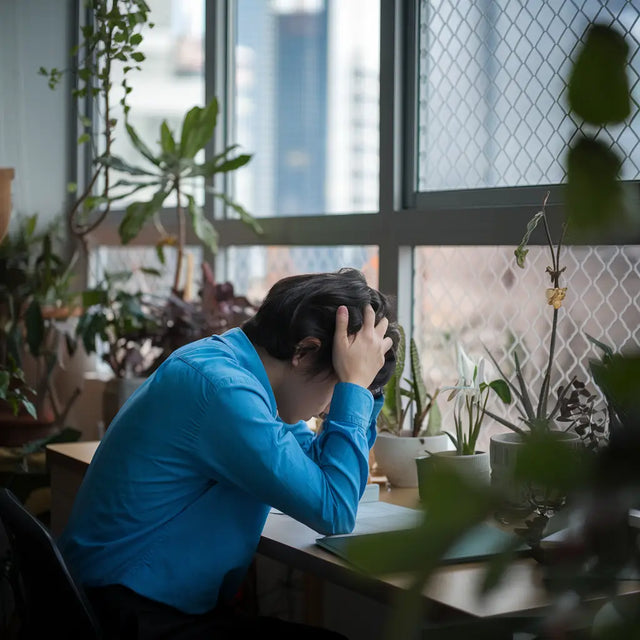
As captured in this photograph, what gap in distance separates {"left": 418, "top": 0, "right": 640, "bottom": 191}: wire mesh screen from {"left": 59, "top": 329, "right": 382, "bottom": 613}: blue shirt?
1.07 meters

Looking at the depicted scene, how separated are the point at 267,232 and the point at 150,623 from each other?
1960 mm

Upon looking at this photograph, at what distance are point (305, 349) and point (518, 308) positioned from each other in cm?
90

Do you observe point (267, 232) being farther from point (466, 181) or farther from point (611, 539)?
point (611, 539)

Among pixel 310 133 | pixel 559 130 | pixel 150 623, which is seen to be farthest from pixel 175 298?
pixel 150 623

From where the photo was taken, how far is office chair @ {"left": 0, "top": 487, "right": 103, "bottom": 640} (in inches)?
62.0

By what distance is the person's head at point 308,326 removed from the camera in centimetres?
190

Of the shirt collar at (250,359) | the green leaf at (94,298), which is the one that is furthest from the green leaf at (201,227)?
the shirt collar at (250,359)

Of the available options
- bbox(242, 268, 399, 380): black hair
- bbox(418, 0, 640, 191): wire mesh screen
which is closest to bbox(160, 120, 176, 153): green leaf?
bbox(418, 0, 640, 191): wire mesh screen

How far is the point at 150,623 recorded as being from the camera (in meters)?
1.69

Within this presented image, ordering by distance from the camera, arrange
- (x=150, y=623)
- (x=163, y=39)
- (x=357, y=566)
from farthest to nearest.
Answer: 1. (x=163, y=39)
2. (x=150, y=623)
3. (x=357, y=566)

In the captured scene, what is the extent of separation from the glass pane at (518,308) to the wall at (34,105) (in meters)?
2.15

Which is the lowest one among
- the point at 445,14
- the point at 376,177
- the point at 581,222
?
the point at 581,222

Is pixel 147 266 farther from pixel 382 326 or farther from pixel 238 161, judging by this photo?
pixel 382 326

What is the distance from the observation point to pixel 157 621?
1.70 metres
